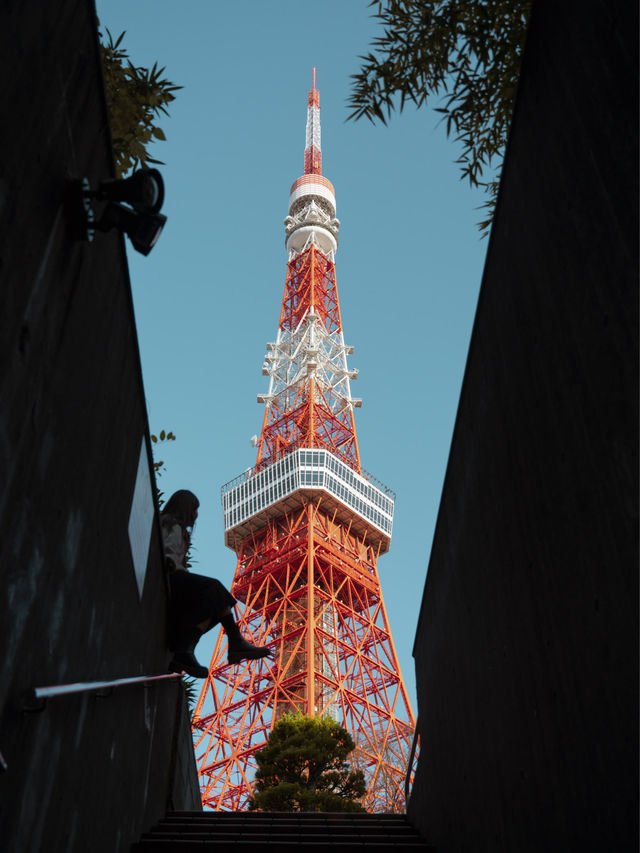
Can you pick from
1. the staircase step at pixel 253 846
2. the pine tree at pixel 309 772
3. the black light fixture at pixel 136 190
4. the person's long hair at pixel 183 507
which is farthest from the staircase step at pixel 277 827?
the pine tree at pixel 309 772

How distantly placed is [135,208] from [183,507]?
115 inches

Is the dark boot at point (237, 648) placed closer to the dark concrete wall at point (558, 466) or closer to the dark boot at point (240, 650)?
the dark boot at point (240, 650)

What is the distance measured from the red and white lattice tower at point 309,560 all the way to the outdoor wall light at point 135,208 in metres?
22.1

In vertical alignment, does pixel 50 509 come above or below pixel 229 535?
below

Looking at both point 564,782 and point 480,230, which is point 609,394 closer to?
point 564,782

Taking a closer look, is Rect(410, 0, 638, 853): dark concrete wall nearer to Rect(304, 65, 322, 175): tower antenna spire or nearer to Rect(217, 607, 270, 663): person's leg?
Rect(217, 607, 270, 663): person's leg

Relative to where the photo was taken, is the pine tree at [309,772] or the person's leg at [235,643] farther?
the pine tree at [309,772]

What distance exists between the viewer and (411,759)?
6.04 meters

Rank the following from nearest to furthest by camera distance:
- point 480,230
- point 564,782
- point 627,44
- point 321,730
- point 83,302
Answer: point 627,44
point 564,782
point 83,302
point 480,230
point 321,730

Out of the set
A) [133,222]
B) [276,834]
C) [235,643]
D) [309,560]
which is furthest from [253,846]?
[309,560]

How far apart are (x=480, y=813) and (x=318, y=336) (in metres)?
44.5

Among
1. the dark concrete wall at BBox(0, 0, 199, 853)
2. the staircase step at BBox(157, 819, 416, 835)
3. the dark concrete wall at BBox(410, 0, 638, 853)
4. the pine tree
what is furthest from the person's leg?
the pine tree

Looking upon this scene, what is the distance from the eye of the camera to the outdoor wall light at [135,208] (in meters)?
2.76

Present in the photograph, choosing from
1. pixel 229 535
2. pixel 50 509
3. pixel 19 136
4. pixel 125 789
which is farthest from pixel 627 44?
pixel 229 535
